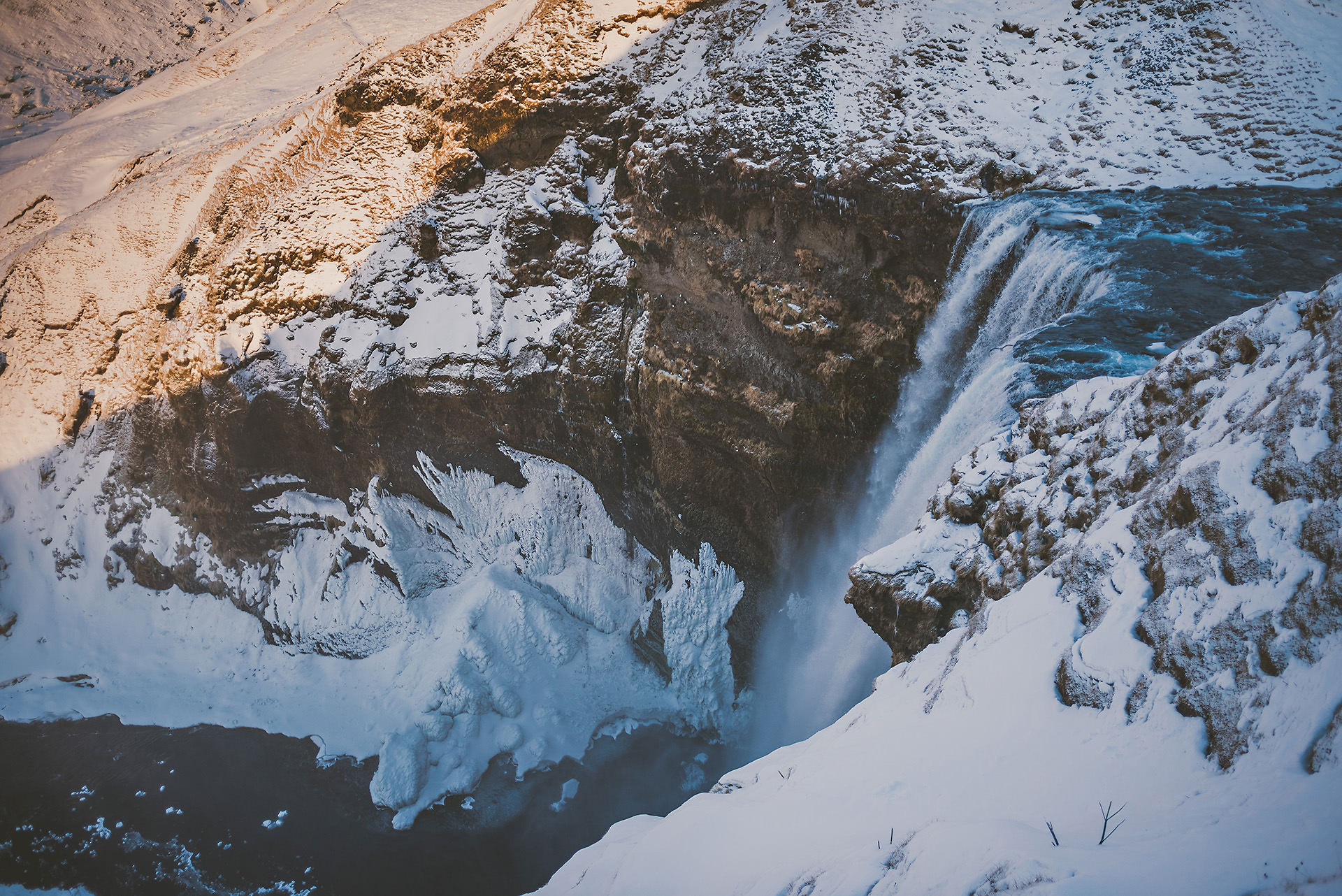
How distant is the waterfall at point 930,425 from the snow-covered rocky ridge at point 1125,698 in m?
2.63

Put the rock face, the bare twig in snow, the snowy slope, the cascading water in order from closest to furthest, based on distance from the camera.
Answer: the bare twig in snow, the rock face, the cascading water, the snowy slope

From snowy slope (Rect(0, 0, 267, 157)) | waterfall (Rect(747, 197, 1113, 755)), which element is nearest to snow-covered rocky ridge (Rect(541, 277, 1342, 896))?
waterfall (Rect(747, 197, 1113, 755))

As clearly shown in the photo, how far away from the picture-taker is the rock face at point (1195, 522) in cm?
266

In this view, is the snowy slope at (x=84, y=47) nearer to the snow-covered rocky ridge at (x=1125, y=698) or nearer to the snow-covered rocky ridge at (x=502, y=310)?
the snow-covered rocky ridge at (x=502, y=310)

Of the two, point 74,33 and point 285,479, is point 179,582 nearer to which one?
point 285,479

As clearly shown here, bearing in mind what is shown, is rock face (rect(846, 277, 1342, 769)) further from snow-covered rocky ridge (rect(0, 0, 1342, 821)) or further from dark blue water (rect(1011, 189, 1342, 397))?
snow-covered rocky ridge (rect(0, 0, 1342, 821))

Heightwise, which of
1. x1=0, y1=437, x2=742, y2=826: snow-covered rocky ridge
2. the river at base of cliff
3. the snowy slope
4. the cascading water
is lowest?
the river at base of cliff

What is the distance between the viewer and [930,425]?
31.1ft

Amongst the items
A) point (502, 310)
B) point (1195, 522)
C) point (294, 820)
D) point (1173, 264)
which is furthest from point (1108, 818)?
point (294, 820)

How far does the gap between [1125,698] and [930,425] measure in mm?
6793

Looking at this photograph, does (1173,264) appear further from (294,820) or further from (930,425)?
(294,820)

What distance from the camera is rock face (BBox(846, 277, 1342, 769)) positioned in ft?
8.71

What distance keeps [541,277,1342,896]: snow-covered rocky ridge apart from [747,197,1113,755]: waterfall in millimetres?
2627

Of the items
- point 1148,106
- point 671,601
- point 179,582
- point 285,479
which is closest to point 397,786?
point 671,601
